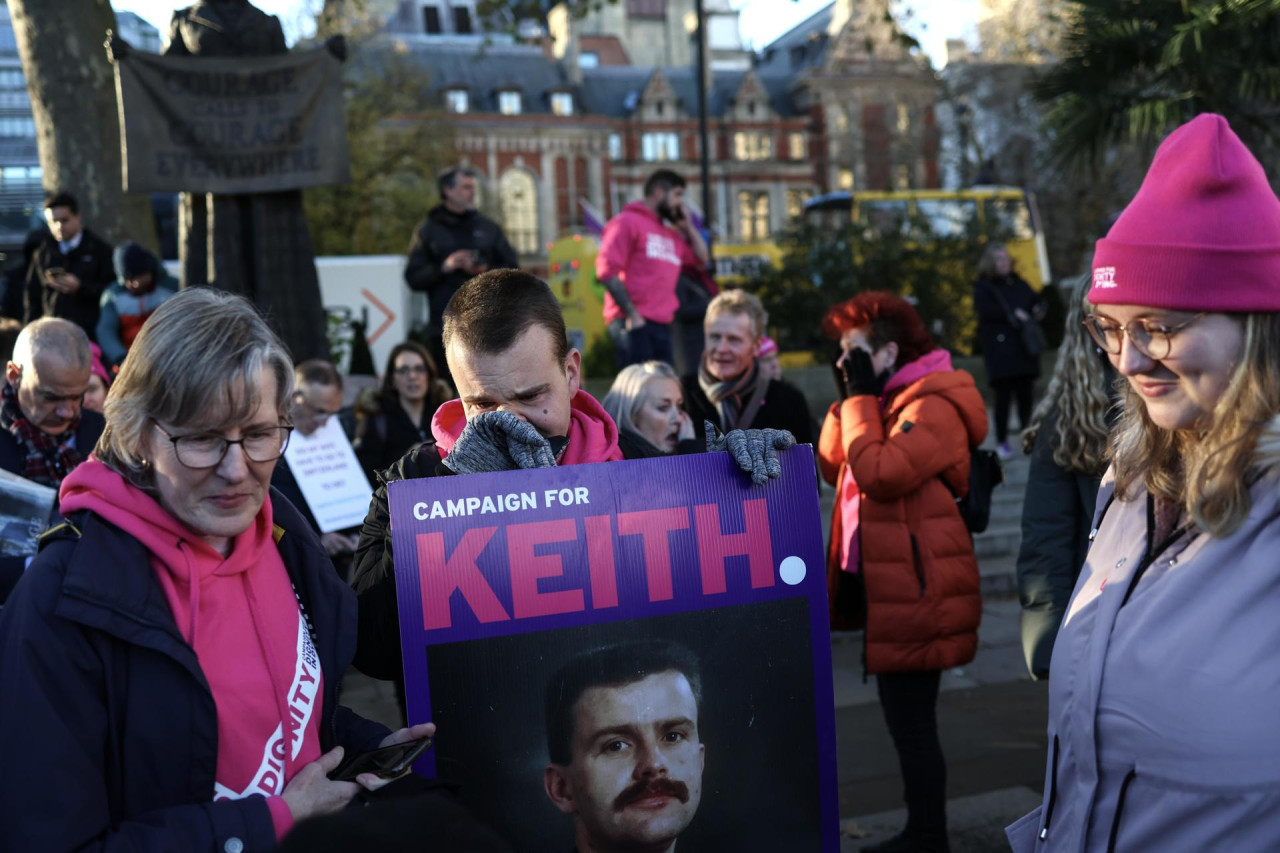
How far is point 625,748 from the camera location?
6.42 feet

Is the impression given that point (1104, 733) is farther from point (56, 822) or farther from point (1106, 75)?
point (1106, 75)

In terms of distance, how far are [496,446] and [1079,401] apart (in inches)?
71.8

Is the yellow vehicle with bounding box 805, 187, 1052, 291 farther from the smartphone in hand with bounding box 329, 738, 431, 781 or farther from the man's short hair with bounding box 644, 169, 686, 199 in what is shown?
the smartphone in hand with bounding box 329, 738, 431, 781

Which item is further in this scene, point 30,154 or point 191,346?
point 30,154

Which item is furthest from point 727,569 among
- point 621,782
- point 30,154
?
point 30,154

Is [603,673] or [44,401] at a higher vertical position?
[44,401]

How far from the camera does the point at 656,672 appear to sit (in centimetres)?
200

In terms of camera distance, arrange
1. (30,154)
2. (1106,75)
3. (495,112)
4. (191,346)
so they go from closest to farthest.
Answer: (191,346)
(1106,75)
(30,154)
(495,112)

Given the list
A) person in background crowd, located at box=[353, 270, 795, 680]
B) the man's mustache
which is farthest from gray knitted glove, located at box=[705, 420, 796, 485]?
the man's mustache

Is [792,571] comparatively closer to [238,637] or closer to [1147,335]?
[1147,335]

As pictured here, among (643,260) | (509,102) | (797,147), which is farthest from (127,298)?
(797,147)

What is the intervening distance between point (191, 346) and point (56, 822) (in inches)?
27.3

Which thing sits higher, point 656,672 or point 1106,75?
point 1106,75

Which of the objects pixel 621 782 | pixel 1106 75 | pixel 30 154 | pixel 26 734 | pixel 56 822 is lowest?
pixel 621 782
